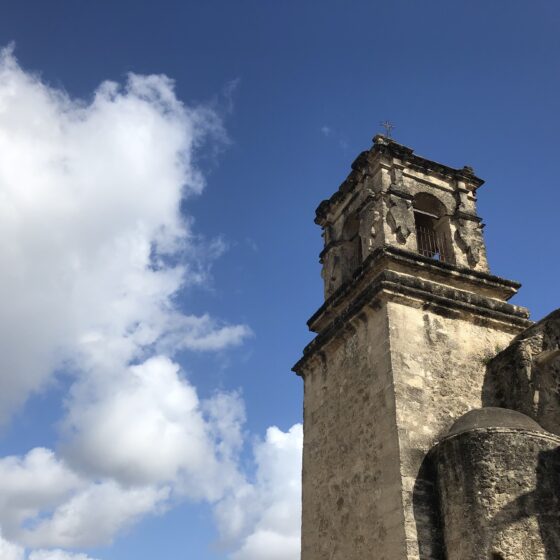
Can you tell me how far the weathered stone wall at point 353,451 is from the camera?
7422mm

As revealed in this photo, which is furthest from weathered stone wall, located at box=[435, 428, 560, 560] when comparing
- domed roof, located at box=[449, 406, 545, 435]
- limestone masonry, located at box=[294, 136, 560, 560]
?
domed roof, located at box=[449, 406, 545, 435]

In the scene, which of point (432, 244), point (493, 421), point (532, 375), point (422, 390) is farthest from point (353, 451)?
point (432, 244)

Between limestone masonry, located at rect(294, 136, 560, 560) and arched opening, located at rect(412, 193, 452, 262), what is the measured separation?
31 mm

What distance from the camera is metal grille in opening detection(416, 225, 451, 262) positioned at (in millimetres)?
10391

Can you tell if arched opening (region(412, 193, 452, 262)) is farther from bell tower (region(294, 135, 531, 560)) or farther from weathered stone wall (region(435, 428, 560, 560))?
weathered stone wall (region(435, 428, 560, 560))

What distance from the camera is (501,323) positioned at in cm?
920

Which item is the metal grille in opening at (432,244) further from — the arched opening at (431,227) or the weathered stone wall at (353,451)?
the weathered stone wall at (353,451)

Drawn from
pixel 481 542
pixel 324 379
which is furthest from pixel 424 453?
pixel 324 379

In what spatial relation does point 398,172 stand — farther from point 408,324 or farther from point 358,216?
point 408,324

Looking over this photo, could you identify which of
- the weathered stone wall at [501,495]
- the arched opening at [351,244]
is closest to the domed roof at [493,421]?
the weathered stone wall at [501,495]

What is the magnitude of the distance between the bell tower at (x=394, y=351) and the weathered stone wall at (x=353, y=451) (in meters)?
0.02

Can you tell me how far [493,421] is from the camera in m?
7.17

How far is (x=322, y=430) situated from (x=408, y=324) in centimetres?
215

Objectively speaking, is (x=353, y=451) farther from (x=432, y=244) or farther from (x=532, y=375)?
(x=432, y=244)
